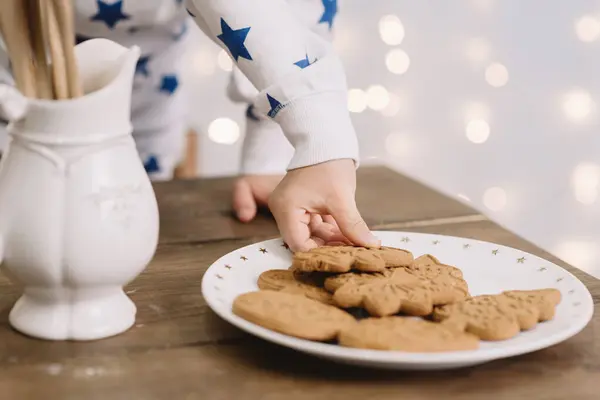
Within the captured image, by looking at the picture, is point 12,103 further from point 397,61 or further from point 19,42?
point 397,61

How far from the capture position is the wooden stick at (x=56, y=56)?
1.56ft

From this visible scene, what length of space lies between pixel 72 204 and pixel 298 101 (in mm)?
297

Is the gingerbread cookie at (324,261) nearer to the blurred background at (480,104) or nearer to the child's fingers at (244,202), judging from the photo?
the child's fingers at (244,202)

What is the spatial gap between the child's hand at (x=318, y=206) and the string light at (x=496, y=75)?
1423mm

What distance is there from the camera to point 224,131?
2.23 m

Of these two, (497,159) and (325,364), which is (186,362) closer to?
(325,364)

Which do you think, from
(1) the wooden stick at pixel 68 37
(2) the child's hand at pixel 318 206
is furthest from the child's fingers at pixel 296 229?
(1) the wooden stick at pixel 68 37

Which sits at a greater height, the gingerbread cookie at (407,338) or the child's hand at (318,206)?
the child's hand at (318,206)

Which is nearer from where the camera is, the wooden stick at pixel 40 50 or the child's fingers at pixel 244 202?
the wooden stick at pixel 40 50

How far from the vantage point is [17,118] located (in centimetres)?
49

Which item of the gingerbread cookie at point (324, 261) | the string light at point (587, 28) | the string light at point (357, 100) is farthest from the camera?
the string light at point (357, 100)

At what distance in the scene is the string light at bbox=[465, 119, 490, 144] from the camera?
211cm

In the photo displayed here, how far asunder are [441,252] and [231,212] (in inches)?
12.3

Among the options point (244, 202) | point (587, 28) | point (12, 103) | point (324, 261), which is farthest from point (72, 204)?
point (587, 28)
